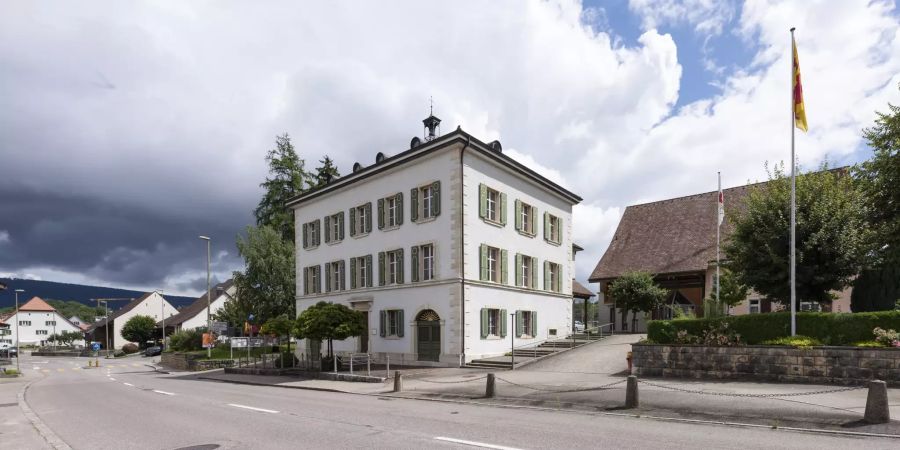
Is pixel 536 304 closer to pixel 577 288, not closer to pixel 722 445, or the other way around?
pixel 577 288

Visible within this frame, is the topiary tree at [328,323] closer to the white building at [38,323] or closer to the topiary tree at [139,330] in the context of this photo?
the topiary tree at [139,330]

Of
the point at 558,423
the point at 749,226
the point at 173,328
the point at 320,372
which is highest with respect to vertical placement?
the point at 749,226

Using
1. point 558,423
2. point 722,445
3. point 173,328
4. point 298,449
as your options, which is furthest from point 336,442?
point 173,328

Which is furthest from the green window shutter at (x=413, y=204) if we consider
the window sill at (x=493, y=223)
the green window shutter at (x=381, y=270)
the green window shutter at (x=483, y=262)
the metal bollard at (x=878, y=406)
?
the metal bollard at (x=878, y=406)

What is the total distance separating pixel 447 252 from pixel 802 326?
14.0m

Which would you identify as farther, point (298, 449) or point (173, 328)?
point (173, 328)

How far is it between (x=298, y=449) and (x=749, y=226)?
59.3 ft

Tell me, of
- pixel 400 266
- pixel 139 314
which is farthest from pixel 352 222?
pixel 139 314

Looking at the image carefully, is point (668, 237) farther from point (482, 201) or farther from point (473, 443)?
point (473, 443)

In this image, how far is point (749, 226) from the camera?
20.3m

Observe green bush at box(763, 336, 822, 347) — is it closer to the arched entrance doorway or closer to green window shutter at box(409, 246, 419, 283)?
the arched entrance doorway

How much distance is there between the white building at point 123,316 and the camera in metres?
85.2

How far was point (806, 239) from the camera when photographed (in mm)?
19109

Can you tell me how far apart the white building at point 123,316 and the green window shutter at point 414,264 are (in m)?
72.3
